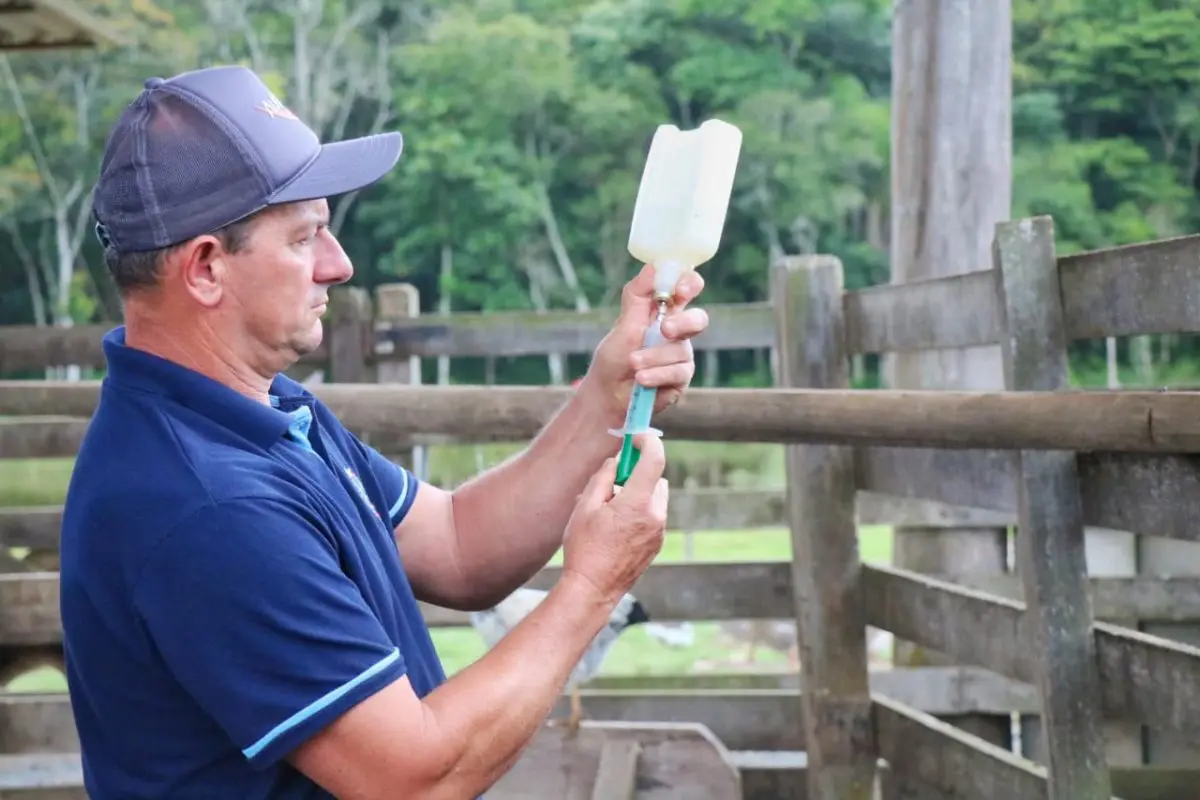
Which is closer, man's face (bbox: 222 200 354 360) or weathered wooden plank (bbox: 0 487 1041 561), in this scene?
man's face (bbox: 222 200 354 360)

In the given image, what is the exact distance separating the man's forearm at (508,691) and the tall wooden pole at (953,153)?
8.92 feet

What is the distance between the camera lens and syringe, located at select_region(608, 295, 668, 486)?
5.15ft

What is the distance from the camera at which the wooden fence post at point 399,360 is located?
16.8 feet

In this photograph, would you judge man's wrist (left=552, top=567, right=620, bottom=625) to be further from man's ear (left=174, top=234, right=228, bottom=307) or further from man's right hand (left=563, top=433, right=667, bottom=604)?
man's ear (left=174, top=234, right=228, bottom=307)

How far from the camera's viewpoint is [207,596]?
1.25 metres

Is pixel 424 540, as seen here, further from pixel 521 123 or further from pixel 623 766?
pixel 521 123

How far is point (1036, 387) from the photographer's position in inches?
93.8

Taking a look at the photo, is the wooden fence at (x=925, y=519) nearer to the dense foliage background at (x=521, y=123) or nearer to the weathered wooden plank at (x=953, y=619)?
the weathered wooden plank at (x=953, y=619)

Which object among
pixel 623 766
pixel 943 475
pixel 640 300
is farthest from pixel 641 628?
pixel 640 300

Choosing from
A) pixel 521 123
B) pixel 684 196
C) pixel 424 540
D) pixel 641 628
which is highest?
pixel 521 123

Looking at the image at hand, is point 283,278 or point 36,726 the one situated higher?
point 283,278

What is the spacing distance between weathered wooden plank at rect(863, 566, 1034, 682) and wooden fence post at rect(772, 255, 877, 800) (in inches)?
3.3

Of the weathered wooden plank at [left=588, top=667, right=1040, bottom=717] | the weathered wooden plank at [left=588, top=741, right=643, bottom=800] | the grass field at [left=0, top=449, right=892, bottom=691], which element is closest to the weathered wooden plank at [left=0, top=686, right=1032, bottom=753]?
the weathered wooden plank at [left=588, top=667, right=1040, bottom=717]

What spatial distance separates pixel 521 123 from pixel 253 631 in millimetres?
29831
